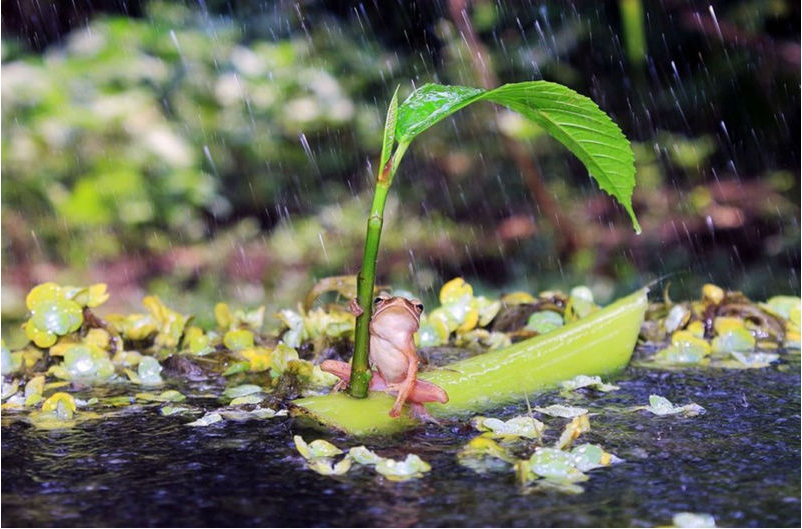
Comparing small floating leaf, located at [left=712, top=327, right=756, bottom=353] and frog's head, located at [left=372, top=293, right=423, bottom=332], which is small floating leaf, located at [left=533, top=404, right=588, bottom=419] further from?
small floating leaf, located at [left=712, top=327, right=756, bottom=353]

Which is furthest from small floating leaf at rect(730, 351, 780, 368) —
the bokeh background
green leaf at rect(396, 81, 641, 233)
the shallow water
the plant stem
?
the bokeh background

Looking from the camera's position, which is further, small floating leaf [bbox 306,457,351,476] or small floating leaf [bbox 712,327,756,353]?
small floating leaf [bbox 712,327,756,353]

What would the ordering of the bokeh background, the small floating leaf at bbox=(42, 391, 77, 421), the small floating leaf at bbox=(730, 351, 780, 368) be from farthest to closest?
the bokeh background → the small floating leaf at bbox=(730, 351, 780, 368) → the small floating leaf at bbox=(42, 391, 77, 421)

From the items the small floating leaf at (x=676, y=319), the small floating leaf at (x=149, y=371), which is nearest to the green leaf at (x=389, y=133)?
the small floating leaf at (x=149, y=371)

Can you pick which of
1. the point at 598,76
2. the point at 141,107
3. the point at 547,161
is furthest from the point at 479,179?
the point at 141,107

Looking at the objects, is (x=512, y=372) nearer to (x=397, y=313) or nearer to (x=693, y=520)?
(x=397, y=313)

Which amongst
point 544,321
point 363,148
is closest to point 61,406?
point 544,321

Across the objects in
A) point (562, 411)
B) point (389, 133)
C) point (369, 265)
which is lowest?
point (562, 411)
